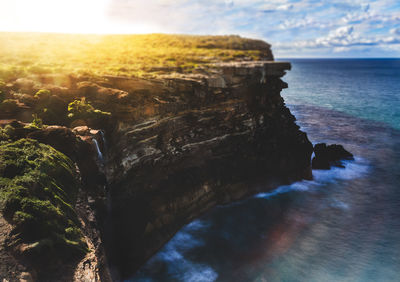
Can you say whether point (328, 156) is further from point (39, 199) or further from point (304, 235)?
point (39, 199)

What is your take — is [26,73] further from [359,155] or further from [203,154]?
[359,155]

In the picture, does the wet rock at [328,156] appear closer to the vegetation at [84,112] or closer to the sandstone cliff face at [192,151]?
the sandstone cliff face at [192,151]

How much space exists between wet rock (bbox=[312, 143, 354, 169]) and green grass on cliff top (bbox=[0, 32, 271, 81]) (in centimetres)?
1737

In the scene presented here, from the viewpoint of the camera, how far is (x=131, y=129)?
23562 mm

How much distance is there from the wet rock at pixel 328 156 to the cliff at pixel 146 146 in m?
4.99

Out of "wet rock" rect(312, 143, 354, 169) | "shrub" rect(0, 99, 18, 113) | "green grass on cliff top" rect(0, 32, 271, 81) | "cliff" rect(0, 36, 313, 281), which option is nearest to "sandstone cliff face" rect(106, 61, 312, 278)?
"cliff" rect(0, 36, 313, 281)

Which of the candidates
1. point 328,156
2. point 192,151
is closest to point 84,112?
point 192,151

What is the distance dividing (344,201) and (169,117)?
899 inches

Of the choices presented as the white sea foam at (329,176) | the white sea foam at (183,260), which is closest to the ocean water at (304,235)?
the white sea foam at (183,260)

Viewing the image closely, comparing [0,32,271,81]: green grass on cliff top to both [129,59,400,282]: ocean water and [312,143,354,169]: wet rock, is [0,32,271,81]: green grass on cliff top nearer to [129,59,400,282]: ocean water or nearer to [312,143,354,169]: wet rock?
[129,59,400,282]: ocean water

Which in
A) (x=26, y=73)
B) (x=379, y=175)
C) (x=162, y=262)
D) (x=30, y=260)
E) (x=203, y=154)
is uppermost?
(x=26, y=73)

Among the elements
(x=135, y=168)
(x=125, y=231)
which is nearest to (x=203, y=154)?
(x=135, y=168)

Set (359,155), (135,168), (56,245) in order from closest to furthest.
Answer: (56,245), (135,168), (359,155)

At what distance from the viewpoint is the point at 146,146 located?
24875 mm
